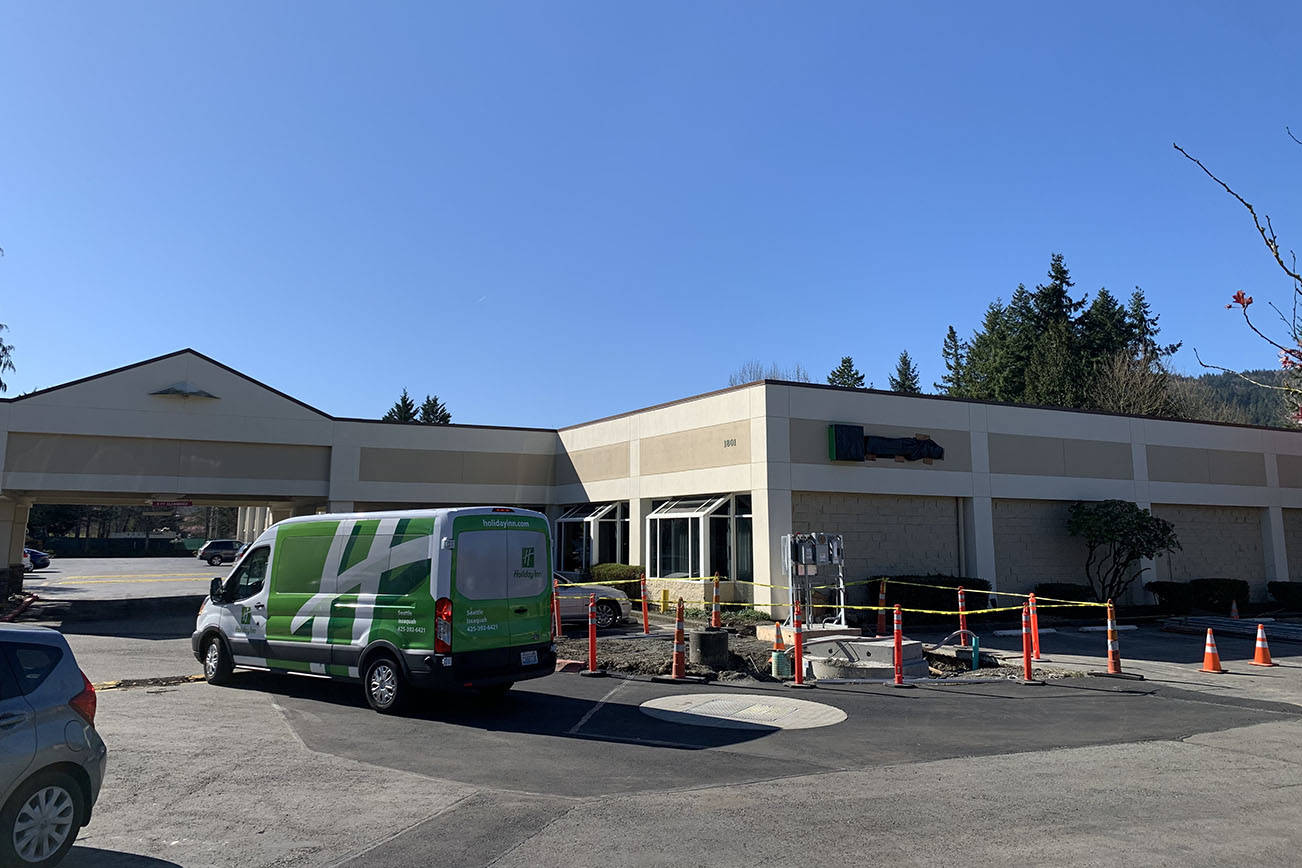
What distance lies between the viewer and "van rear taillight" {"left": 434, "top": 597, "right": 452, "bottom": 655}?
10047 mm

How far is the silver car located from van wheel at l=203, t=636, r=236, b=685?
720 centimetres

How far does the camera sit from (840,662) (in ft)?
48.1

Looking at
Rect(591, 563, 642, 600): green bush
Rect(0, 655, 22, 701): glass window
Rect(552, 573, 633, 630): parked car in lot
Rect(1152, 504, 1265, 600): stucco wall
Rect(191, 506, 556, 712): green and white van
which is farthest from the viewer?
Rect(1152, 504, 1265, 600): stucco wall

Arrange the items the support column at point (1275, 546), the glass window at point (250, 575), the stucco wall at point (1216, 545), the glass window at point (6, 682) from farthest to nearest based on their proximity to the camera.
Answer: the support column at point (1275, 546) < the stucco wall at point (1216, 545) < the glass window at point (250, 575) < the glass window at point (6, 682)

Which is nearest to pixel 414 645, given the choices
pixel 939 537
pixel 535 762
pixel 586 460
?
pixel 535 762

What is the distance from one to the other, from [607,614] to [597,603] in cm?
43

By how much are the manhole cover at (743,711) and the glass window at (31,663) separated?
21.3ft

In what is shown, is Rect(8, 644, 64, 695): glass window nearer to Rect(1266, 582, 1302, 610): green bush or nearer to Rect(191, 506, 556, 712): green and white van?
Rect(191, 506, 556, 712): green and white van

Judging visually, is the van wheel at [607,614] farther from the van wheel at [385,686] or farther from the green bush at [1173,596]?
the green bush at [1173,596]

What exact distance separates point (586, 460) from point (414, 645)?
20.1 m

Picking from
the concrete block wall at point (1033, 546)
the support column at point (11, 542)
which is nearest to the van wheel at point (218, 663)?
the support column at point (11, 542)

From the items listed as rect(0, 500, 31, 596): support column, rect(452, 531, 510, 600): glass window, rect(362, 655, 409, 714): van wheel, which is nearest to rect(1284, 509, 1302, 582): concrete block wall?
rect(452, 531, 510, 600): glass window

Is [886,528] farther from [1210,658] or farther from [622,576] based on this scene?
[1210,658]

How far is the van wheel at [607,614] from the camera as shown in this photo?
65.6 ft
